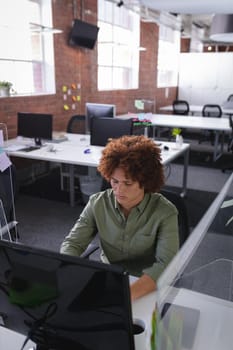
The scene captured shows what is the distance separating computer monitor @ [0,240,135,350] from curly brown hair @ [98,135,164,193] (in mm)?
695

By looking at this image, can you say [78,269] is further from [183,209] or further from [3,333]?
[183,209]

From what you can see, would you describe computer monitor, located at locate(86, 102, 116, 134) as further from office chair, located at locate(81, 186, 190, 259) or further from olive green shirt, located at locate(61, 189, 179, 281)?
olive green shirt, located at locate(61, 189, 179, 281)

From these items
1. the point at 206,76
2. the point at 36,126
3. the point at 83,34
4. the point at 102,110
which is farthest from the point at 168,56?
the point at 36,126

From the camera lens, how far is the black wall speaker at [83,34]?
17.1 feet

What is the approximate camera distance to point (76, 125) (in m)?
5.30

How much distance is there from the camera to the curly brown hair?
1.43 metres

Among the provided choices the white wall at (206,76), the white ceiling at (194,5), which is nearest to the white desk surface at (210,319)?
the white ceiling at (194,5)

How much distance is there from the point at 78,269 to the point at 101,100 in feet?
19.6

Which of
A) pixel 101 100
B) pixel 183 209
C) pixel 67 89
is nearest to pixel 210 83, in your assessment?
pixel 101 100

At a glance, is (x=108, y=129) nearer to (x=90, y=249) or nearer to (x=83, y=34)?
(x=90, y=249)

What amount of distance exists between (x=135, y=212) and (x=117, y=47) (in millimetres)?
6314

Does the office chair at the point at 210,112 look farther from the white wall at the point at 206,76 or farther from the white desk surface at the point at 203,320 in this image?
the white desk surface at the point at 203,320

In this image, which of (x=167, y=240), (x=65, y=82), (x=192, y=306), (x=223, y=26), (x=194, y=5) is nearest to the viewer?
(x=192, y=306)

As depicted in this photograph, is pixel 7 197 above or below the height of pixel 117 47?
below
